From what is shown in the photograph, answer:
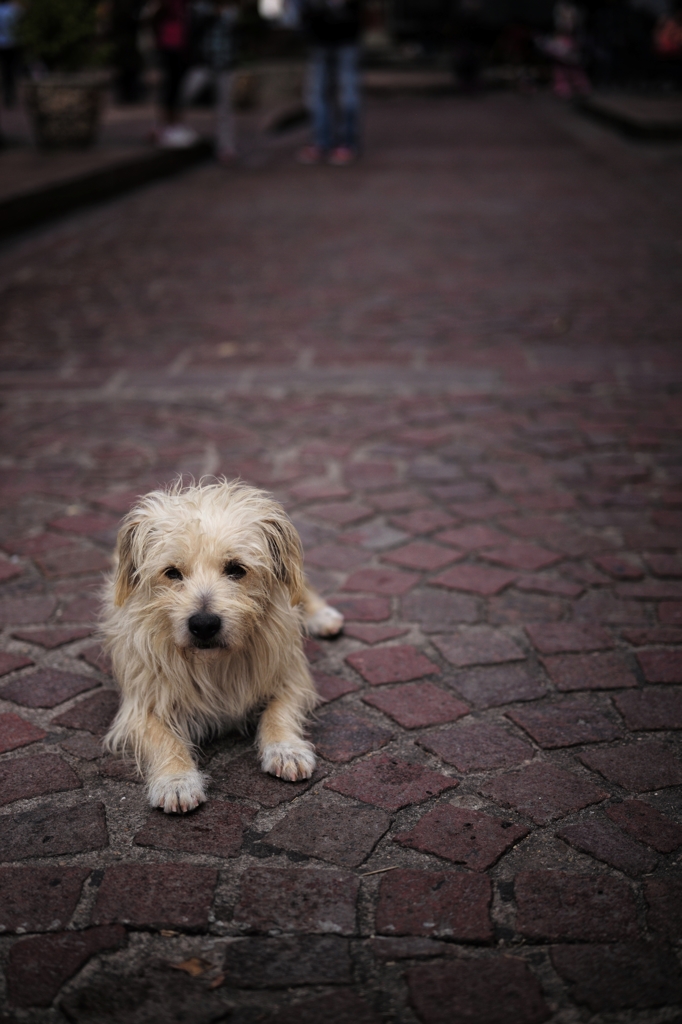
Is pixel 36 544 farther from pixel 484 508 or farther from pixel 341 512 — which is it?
pixel 484 508

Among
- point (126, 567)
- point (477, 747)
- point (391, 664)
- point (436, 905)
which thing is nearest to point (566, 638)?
point (391, 664)

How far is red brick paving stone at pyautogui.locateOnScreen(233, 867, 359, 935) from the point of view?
7.91 feet

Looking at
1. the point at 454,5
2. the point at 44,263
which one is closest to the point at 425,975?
the point at 44,263

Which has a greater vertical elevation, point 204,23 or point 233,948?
point 204,23

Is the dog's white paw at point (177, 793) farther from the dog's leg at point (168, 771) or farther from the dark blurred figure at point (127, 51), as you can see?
the dark blurred figure at point (127, 51)

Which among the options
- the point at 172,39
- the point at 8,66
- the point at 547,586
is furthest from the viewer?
the point at 8,66

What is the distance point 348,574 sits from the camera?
169 inches

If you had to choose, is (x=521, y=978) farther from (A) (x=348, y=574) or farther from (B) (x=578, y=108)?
(B) (x=578, y=108)

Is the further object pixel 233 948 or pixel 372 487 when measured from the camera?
pixel 372 487

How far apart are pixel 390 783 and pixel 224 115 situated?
15108mm

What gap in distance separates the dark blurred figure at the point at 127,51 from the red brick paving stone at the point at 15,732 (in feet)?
65.2

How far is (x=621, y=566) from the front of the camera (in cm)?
432

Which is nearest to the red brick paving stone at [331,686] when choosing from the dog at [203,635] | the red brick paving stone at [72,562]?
the dog at [203,635]

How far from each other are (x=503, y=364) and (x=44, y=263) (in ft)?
17.5
